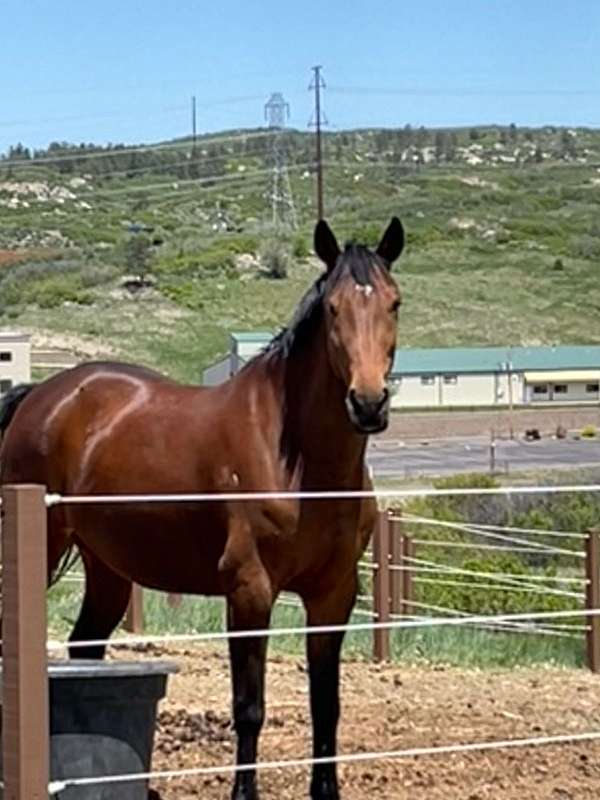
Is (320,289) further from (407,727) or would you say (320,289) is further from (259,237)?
(259,237)

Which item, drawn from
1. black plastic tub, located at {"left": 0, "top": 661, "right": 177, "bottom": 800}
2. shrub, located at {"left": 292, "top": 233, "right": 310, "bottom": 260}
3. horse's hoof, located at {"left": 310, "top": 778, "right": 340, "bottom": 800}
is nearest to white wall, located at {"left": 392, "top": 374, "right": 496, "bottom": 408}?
shrub, located at {"left": 292, "top": 233, "right": 310, "bottom": 260}

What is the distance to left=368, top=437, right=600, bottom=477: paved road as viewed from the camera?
3759 cm

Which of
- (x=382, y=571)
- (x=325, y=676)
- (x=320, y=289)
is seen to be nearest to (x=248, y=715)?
(x=325, y=676)

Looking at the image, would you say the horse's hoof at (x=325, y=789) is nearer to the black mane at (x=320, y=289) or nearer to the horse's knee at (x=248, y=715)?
the horse's knee at (x=248, y=715)

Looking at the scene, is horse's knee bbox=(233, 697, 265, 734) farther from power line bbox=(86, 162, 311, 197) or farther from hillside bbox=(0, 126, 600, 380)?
power line bbox=(86, 162, 311, 197)

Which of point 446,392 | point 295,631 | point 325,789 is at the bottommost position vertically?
point 446,392

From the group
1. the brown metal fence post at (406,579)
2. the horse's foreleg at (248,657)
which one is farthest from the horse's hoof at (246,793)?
the brown metal fence post at (406,579)

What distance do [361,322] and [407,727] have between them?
2743 millimetres

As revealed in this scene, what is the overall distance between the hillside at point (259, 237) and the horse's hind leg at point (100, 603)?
27.7 metres

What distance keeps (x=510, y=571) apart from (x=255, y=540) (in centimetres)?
1302

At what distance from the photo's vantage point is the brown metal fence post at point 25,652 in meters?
4.30

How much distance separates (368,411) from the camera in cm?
543

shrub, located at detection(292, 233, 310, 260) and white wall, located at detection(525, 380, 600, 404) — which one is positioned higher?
shrub, located at detection(292, 233, 310, 260)

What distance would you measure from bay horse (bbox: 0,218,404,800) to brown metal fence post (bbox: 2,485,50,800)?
1388 mm
